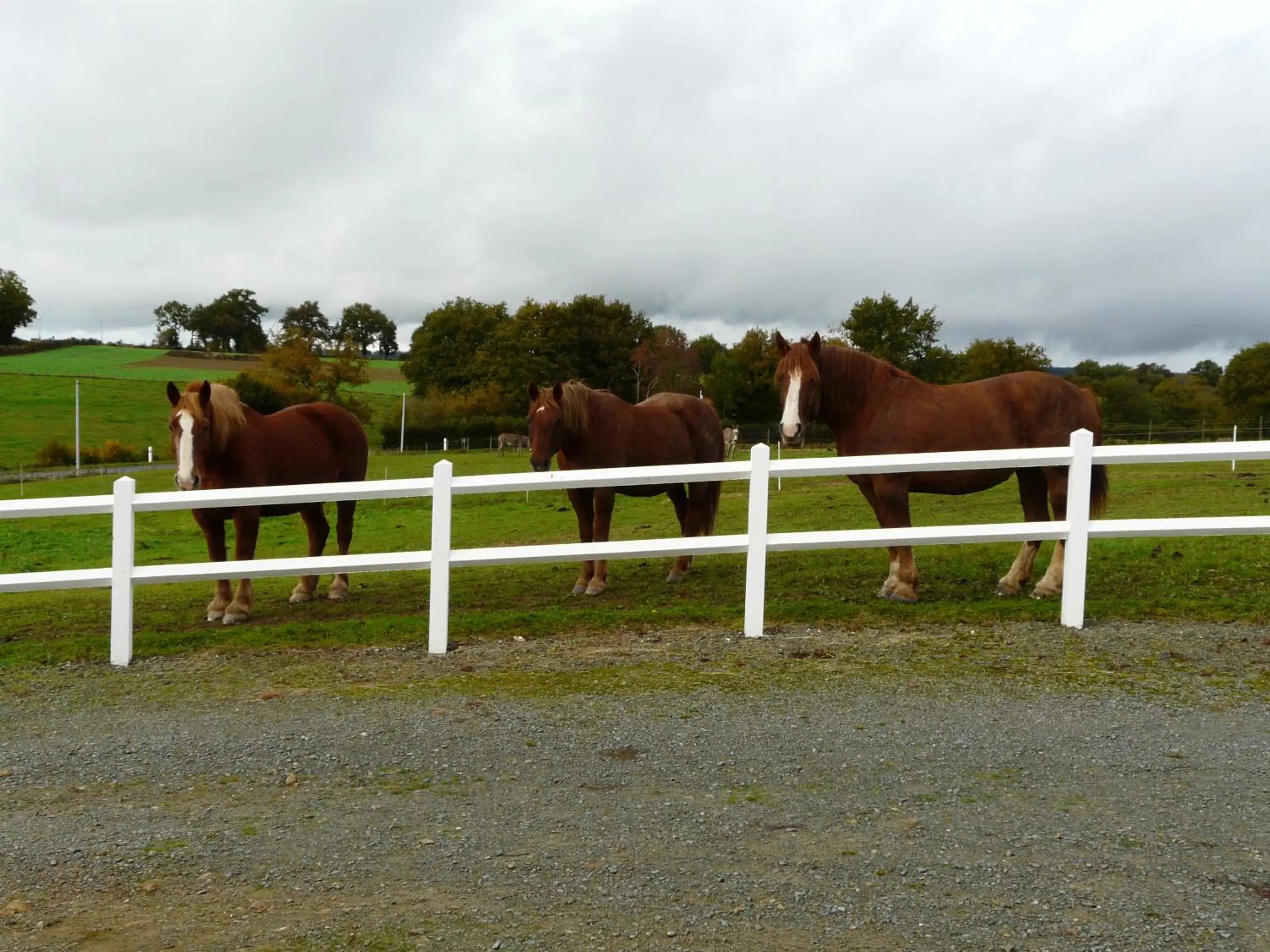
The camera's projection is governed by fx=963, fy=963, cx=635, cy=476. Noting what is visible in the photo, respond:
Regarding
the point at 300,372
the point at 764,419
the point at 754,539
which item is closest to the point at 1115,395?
the point at 764,419

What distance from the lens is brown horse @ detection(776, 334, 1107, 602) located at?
→ 7.93 meters

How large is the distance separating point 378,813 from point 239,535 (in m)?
5.19

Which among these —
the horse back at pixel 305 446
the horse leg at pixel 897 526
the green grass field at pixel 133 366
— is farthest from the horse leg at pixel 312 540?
the green grass field at pixel 133 366

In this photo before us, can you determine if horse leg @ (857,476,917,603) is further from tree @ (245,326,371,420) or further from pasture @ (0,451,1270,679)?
tree @ (245,326,371,420)

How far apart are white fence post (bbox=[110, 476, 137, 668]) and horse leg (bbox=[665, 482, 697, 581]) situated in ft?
16.1

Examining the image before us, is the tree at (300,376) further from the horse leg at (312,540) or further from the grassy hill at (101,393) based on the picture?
the horse leg at (312,540)

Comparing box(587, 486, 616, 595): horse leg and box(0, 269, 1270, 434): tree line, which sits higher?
box(0, 269, 1270, 434): tree line

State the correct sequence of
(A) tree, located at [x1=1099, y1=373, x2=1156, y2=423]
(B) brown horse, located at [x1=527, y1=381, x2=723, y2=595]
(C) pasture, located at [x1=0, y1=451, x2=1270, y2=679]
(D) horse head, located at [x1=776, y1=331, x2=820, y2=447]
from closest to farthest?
(C) pasture, located at [x1=0, y1=451, x2=1270, y2=679] → (D) horse head, located at [x1=776, y1=331, x2=820, y2=447] → (B) brown horse, located at [x1=527, y1=381, x2=723, y2=595] → (A) tree, located at [x1=1099, y1=373, x2=1156, y2=423]

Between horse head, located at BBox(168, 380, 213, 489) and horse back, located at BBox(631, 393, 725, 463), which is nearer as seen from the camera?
horse head, located at BBox(168, 380, 213, 489)

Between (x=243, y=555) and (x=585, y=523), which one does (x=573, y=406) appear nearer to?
(x=585, y=523)

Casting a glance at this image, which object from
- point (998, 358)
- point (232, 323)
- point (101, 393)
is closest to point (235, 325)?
point (232, 323)

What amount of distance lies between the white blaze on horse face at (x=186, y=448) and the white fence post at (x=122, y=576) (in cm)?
92

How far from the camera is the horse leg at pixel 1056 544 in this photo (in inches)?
300

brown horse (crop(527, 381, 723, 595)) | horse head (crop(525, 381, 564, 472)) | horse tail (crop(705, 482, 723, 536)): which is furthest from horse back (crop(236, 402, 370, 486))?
horse tail (crop(705, 482, 723, 536))
